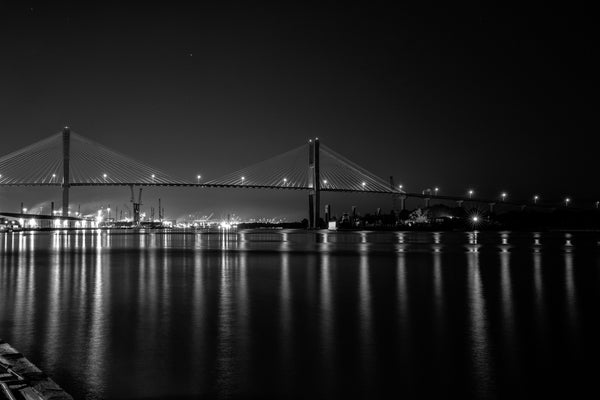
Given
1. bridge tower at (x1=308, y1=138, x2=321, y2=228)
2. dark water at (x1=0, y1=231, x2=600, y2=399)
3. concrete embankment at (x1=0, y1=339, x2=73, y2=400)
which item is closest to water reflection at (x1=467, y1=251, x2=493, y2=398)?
dark water at (x1=0, y1=231, x2=600, y2=399)

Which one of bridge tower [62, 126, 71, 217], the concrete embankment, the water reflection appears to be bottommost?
the water reflection

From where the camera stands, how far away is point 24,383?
4570mm

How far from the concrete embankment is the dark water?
0.26 meters

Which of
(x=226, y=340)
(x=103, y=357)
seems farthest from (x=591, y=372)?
(x=103, y=357)

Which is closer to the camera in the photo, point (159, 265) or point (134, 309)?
point (134, 309)

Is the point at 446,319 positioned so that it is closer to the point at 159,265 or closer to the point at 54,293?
the point at 54,293

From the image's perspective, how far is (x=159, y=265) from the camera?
18.4m

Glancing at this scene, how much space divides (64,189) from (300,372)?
246 feet

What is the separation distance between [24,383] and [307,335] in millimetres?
3403

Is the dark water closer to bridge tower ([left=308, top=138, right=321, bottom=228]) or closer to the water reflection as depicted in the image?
the water reflection

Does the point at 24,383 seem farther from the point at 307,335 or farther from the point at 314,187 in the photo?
the point at 314,187

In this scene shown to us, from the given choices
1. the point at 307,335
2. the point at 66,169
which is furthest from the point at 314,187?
the point at 307,335

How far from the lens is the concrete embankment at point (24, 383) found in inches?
169

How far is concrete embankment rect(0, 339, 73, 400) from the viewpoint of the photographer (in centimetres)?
429
